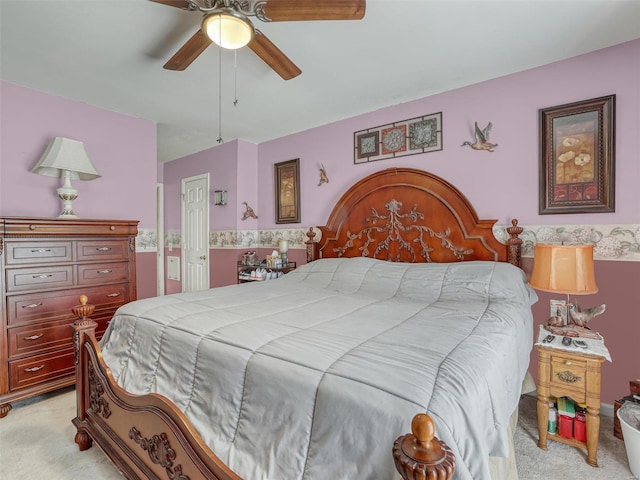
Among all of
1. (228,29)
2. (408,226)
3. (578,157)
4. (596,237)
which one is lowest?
(596,237)

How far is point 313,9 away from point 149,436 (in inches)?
80.5

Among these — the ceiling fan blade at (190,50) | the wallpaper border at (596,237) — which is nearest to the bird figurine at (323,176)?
the wallpaper border at (596,237)

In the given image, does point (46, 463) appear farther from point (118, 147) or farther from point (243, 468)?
point (118, 147)

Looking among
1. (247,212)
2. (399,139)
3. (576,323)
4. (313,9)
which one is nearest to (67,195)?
(247,212)

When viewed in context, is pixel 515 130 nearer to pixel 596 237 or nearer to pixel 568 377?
pixel 596 237

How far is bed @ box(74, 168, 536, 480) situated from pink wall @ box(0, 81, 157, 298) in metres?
1.77

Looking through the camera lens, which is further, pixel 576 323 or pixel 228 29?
pixel 576 323

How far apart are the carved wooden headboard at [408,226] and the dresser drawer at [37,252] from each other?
2.17 m

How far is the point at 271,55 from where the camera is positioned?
6.12 feet

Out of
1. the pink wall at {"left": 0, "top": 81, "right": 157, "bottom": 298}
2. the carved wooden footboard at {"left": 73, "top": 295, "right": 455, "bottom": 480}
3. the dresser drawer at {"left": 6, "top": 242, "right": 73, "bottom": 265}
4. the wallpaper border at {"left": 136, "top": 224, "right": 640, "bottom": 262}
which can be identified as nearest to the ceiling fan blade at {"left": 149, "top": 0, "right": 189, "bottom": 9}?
the carved wooden footboard at {"left": 73, "top": 295, "right": 455, "bottom": 480}

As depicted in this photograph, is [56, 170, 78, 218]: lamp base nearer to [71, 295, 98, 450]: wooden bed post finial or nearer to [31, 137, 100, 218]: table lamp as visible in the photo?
[31, 137, 100, 218]: table lamp

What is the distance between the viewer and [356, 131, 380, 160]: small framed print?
327 cm

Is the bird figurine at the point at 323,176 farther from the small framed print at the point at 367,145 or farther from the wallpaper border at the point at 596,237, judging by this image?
the wallpaper border at the point at 596,237

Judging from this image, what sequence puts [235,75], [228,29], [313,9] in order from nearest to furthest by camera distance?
[313,9], [228,29], [235,75]
